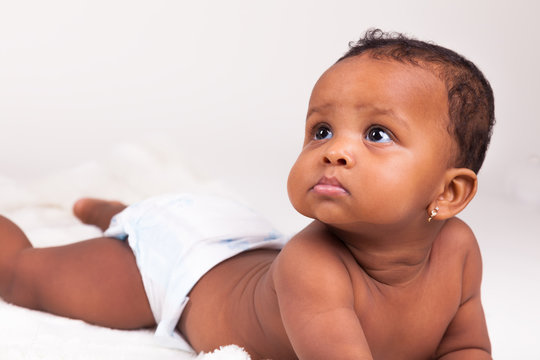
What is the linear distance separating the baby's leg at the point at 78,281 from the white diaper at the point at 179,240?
0.03 metres

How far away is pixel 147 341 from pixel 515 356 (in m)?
→ 0.72

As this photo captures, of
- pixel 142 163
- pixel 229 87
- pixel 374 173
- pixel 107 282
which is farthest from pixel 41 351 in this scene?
pixel 229 87

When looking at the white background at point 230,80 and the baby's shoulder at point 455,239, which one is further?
the white background at point 230,80

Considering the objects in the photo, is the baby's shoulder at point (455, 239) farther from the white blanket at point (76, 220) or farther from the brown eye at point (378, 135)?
the white blanket at point (76, 220)

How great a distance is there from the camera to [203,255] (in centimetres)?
170

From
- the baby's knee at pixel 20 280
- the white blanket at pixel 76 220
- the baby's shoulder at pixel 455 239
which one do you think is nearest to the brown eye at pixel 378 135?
the baby's shoulder at pixel 455 239

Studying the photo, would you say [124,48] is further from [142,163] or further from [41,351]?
[41,351]

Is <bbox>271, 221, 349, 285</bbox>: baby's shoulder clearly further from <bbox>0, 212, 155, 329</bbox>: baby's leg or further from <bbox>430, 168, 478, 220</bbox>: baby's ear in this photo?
<bbox>0, 212, 155, 329</bbox>: baby's leg

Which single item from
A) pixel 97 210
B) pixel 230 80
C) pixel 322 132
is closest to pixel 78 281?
pixel 97 210

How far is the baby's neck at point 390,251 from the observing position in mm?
1382

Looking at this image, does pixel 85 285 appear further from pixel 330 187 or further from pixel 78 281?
pixel 330 187

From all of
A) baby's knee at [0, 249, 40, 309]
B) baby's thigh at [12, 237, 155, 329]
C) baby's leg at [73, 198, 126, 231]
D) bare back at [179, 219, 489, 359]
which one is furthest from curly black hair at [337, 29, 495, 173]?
baby's leg at [73, 198, 126, 231]

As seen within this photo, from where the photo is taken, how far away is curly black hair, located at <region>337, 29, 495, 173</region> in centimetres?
134

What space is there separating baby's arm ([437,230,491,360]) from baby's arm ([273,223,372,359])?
287 millimetres
